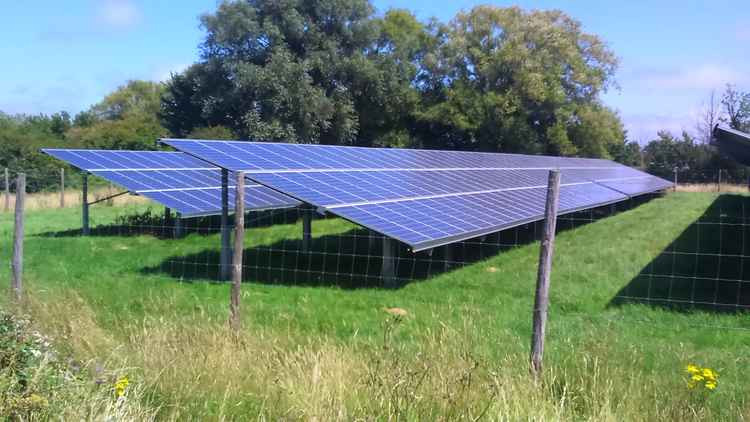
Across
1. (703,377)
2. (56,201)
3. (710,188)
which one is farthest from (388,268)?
(710,188)

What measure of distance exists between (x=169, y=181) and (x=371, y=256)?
7163 mm

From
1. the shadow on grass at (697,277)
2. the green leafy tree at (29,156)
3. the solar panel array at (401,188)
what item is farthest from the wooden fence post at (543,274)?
the green leafy tree at (29,156)

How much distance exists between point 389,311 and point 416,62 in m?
35.7

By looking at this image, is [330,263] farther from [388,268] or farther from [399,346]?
[399,346]

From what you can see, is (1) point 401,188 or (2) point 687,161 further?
(2) point 687,161

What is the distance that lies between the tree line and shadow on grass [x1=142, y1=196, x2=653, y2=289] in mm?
17890

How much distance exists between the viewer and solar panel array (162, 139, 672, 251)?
10.5 m

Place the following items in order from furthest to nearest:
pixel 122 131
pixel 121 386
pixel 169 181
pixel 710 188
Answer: pixel 122 131 → pixel 710 188 → pixel 169 181 → pixel 121 386

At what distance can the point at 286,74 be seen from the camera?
1256 inches

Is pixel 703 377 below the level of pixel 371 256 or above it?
above

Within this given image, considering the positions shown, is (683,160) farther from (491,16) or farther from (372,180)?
(372,180)

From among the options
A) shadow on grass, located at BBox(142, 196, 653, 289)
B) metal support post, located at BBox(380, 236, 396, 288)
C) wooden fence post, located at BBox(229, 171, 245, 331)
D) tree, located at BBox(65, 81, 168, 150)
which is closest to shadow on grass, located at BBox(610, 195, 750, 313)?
shadow on grass, located at BBox(142, 196, 653, 289)

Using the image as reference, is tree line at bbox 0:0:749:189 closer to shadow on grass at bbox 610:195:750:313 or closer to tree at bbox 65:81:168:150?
tree at bbox 65:81:168:150

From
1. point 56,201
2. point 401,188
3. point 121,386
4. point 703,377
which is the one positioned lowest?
point 56,201
